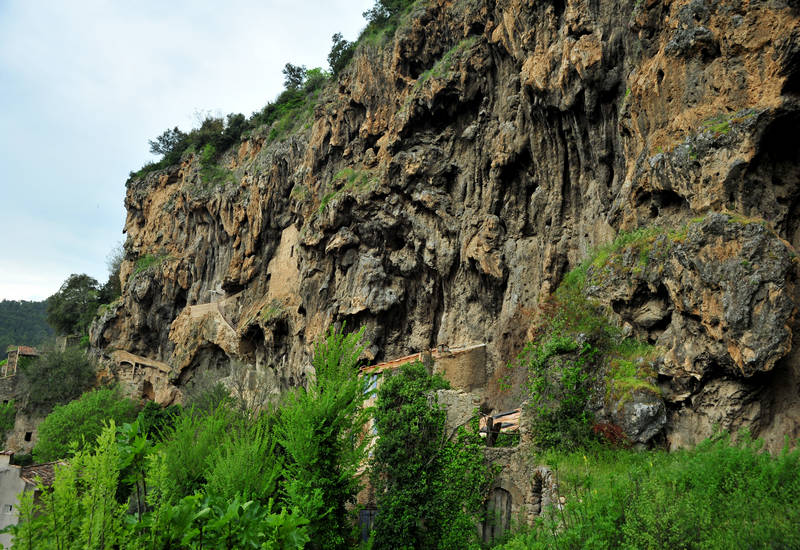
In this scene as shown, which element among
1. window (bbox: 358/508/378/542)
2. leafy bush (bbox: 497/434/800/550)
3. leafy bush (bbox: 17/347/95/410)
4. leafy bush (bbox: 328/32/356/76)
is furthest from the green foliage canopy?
leafy bush (bbox: 497/434/800/550)

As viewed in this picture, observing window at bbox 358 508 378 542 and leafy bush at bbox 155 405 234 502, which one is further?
window at bbox 358 508 378 542

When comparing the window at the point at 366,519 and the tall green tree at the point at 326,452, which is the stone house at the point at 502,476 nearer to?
the window at the point at 366,519

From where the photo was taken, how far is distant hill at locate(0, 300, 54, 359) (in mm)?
83250

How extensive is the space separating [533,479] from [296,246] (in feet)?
83.2

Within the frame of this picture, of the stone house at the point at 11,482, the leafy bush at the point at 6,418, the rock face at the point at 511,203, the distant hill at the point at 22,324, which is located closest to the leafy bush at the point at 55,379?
the leafy bush at the point at 6,418

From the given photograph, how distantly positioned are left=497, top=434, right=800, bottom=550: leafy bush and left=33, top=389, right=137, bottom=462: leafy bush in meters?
28.8

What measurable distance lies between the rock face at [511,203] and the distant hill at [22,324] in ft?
157

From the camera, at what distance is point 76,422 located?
3259 cm

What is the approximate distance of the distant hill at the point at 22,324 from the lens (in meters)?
83.2

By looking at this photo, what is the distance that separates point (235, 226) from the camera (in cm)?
4088

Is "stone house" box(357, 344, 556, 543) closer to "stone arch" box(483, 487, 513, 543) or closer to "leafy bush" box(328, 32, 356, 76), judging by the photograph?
"stone arch" box(483, 487, 513, 543)

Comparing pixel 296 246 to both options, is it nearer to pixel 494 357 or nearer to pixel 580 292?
pixel 494 357

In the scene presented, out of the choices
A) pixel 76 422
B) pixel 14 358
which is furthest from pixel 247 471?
pixel 14 358

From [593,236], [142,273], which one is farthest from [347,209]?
[142,273]
